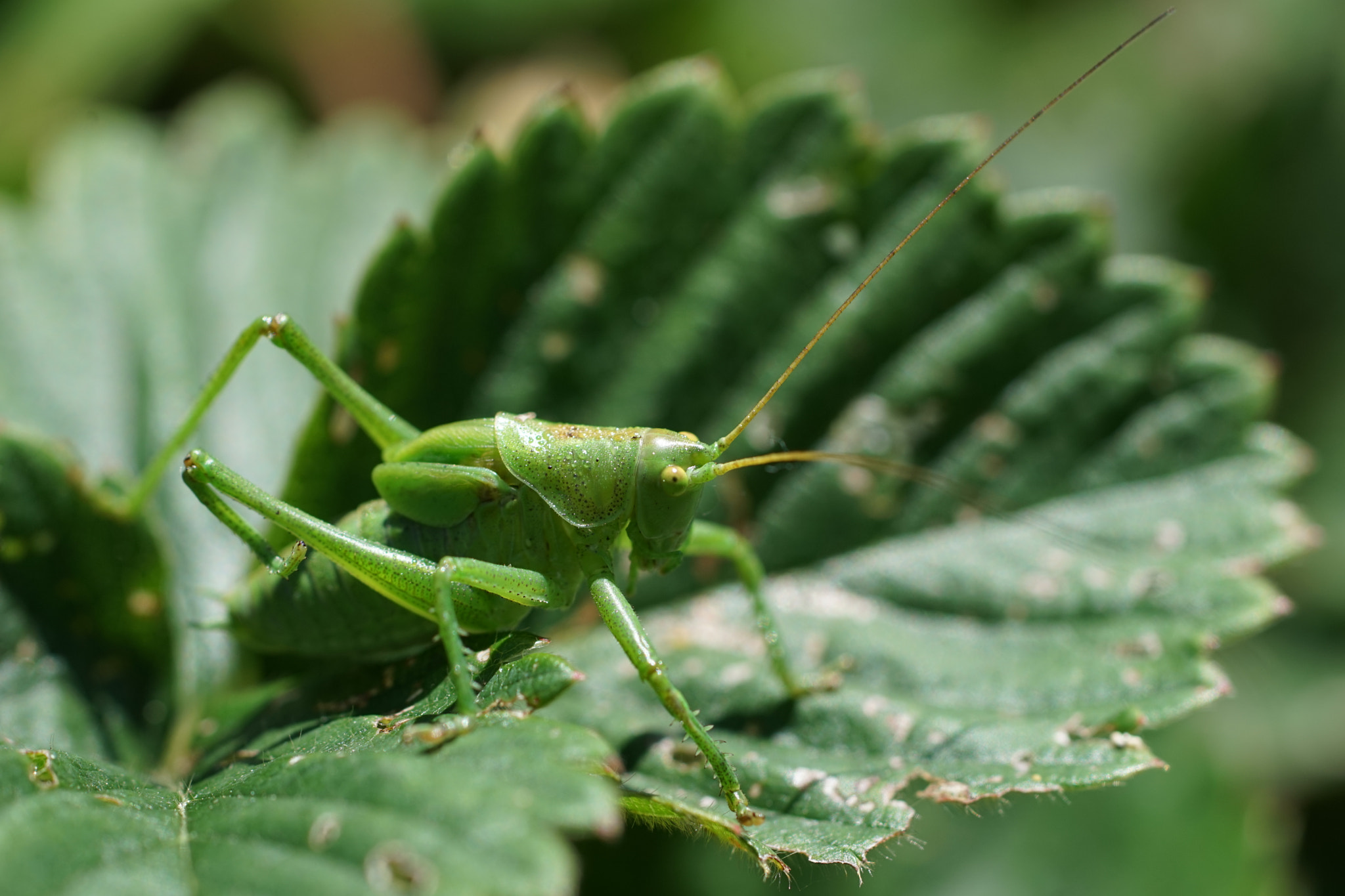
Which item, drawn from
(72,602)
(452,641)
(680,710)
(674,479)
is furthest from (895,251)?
(72,602)

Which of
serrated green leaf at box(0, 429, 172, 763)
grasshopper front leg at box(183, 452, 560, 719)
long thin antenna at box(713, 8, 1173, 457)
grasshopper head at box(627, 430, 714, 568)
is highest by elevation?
long thin antenna at box(713, 8, 1173, 457)

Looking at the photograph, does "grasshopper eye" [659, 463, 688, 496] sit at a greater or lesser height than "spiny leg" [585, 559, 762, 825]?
greater

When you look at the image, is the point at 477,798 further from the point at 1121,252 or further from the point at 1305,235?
the point at 1305,235

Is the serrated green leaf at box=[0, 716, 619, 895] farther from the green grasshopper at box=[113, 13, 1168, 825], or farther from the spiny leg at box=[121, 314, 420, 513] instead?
the spiny leg at box=[121, 314, 420, 513]

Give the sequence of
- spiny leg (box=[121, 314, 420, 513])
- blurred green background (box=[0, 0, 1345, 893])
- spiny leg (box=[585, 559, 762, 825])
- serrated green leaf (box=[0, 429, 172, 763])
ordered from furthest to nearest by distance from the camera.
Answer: blurred green background (box=[0, 0, 1345, 893]) → spiny leg (box=[121, 314, 420, 513]) → serrated green leaf (box=[0, 429, 172, 763]) → spiny leg (box=[585, 559, 762, 825])

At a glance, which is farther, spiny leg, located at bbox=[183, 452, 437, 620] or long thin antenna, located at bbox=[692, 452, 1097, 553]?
long thin antenna, located at bbox=[692, 452, 1097, 553]

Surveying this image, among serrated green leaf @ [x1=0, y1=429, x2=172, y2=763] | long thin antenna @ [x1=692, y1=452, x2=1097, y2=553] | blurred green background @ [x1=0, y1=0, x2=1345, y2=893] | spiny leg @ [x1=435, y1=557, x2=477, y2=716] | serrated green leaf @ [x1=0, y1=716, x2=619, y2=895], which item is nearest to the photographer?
serrated green leaf @ [x1=0, y1=716, x2=619, y2=895]

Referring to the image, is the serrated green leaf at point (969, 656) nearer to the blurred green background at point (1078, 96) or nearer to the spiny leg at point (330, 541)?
the spiny leg at point (330, 541)

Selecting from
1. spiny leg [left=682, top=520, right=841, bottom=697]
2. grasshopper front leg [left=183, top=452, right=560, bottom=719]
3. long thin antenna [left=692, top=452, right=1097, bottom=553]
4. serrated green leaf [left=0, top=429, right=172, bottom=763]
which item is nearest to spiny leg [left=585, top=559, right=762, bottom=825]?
grasshopper front leg [left=183, top=452, right=560, bottom=719]

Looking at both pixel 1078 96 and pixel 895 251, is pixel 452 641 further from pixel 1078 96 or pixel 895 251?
pixel 1078 96
